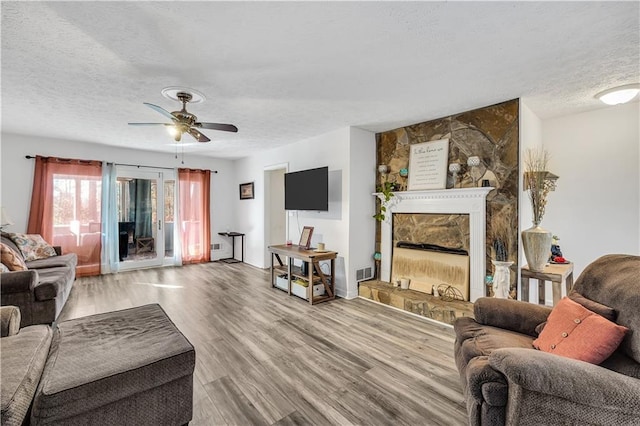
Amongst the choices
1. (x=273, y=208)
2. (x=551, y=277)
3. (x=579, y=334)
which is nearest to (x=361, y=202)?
(x=551, y=277)

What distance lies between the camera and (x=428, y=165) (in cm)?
366

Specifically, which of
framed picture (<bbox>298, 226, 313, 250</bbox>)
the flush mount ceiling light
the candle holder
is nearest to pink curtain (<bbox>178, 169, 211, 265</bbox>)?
framed picture (<bbox>298, 226, 313, 250</bbox>)

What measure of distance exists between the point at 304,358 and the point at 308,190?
2534 mm

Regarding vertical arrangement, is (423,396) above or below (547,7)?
below

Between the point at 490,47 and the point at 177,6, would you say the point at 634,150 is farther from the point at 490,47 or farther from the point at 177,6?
the point at 177,6

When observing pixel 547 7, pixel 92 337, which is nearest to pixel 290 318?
pixel 92 337

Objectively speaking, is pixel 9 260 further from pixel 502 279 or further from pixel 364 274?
pixel 502 279

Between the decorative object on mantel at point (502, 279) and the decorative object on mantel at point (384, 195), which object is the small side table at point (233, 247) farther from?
the decorative object on mantel at point (502, 279)

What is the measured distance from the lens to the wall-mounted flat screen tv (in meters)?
4.11

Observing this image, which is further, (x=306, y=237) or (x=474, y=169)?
(x=306, y=237)

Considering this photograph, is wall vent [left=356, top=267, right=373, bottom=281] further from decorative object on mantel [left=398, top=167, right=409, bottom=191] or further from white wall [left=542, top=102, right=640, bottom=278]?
white wall [left=542, top=102, right=640, bottom=278]

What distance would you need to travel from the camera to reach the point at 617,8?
62.4 inches

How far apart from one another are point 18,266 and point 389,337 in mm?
4077

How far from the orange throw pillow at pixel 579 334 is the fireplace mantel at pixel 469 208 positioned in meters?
1.56
